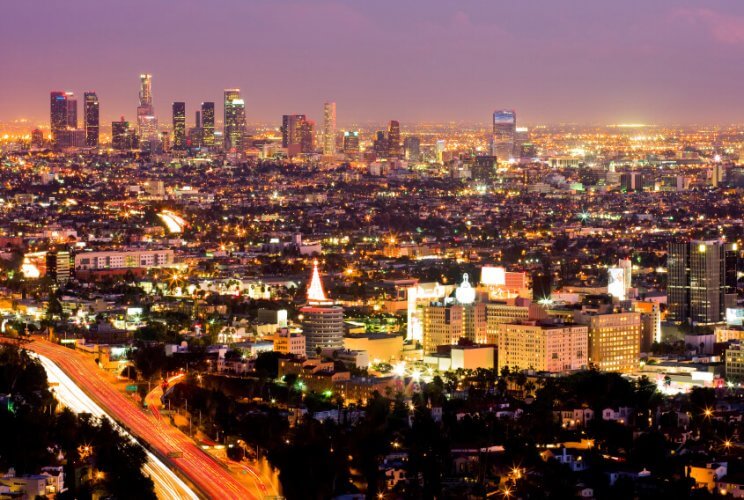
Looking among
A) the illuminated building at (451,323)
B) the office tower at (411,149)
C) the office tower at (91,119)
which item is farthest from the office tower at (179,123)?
the illuminated building at (451,323)

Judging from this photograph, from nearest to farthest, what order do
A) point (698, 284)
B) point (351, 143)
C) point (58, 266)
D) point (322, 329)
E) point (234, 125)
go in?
point (322, 329) < point (698, 284) < point (58, 266) < point (234, 125) < point (351, 143)

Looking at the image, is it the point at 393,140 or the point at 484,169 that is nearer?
the point at 484,169

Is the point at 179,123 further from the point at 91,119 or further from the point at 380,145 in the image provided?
the point at 380,145

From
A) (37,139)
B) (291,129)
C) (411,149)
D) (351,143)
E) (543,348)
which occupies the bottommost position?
(543,348)

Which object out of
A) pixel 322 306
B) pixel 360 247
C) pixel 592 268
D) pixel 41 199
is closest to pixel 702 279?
pixel 322 306

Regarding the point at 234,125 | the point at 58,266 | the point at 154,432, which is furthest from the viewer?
the point at 234,125

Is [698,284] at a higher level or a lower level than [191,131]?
lower

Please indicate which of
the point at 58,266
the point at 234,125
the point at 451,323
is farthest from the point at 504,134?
the point at 451,323
